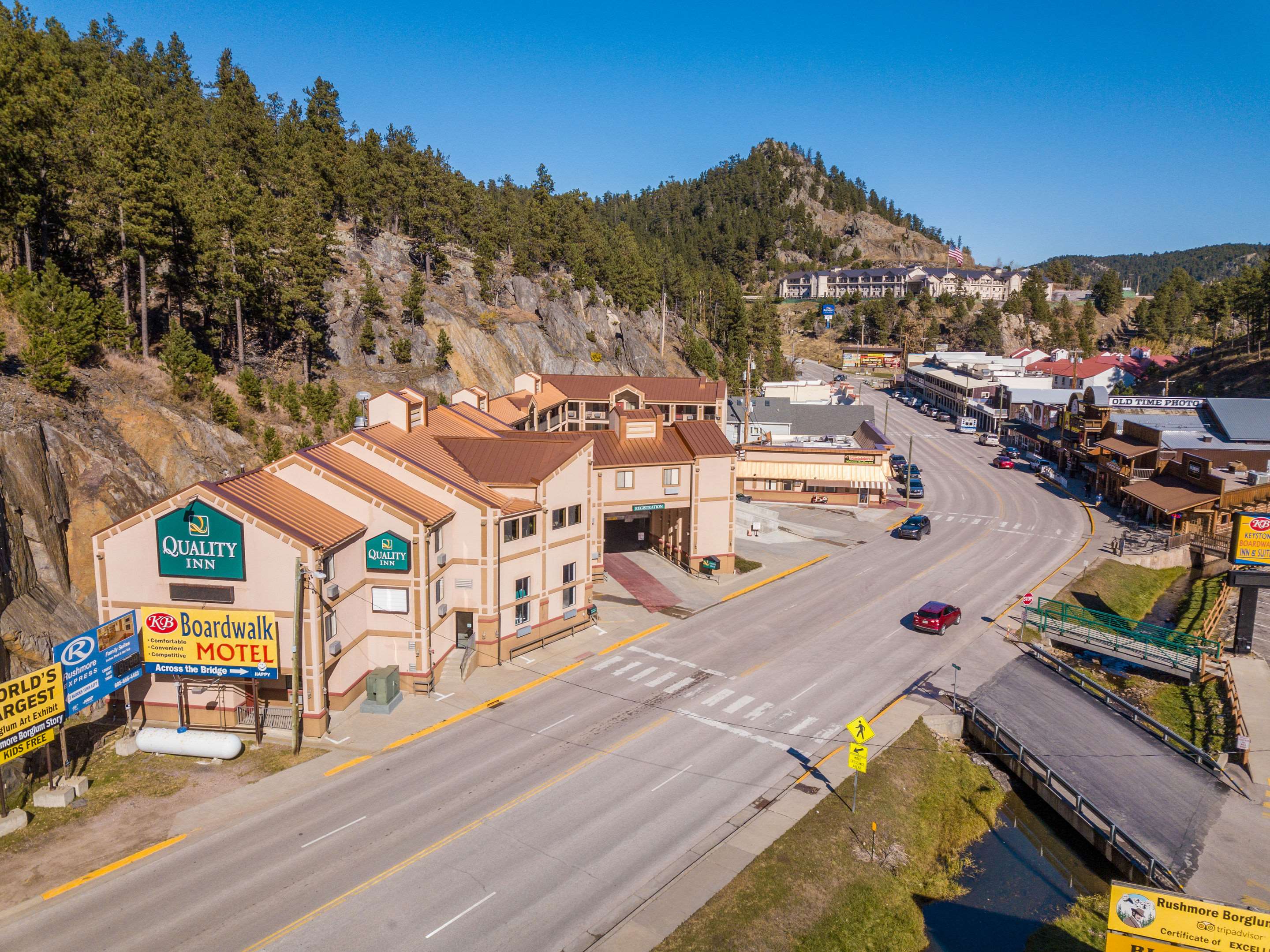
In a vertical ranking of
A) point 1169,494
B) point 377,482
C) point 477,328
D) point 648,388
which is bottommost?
point 1169,494

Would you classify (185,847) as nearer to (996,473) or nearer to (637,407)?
(637,407)

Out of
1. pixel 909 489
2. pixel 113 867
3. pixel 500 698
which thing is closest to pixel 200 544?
pixel 113 867

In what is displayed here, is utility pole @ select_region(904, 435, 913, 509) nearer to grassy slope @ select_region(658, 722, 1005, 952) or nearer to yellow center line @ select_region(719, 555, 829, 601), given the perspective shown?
yellow center line @ select_region(719, 555, 829, 601)

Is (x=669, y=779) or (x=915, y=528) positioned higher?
(x=915, y=528)

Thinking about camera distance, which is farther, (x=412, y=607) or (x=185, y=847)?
(x=412, y=607)

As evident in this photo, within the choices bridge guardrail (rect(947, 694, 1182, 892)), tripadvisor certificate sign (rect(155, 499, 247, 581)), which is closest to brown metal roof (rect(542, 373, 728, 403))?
bridge guardrail (rect(947, 694, 1182, 892))

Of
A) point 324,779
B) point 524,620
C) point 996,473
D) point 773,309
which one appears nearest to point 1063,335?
point 773,309

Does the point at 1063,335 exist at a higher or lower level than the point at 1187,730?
higher

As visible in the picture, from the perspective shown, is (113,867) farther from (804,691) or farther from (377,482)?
(804,691)
